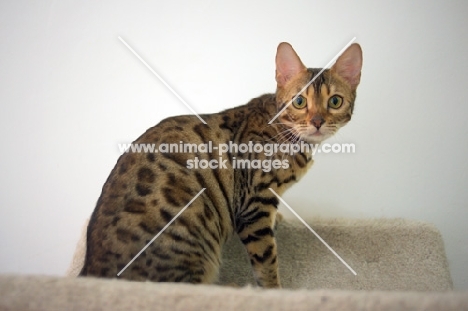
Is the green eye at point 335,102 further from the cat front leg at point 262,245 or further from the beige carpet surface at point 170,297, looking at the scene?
the beige carpet surface at point 170,297

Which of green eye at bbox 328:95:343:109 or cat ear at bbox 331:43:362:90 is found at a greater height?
cat ear at bbox 331:43:362:90

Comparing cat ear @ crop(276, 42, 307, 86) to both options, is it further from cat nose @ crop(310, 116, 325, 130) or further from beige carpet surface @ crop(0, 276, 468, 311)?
beige carpet surface @ crop(0, 276, 468, 311)

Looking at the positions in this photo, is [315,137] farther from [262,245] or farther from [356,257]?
[356,257]

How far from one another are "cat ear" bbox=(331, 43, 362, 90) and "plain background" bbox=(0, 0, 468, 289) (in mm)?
319

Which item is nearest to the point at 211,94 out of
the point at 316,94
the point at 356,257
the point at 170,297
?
the point at 316,94

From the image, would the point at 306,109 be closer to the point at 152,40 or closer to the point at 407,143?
the point at 407,143

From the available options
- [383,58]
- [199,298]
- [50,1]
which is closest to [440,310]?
[199,298]

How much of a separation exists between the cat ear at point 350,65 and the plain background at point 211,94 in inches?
12.6

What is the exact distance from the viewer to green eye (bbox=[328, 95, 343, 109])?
1369 mm

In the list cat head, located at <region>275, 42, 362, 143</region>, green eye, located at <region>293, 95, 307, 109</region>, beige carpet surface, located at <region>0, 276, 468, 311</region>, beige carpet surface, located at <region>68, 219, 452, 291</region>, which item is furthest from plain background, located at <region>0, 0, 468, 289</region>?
beige carpet surface, located at <region>0, 276, 468, 311</region>

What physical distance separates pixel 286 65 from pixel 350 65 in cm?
24

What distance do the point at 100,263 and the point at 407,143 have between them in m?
1.41

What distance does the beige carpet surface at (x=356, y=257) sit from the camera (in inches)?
56.7

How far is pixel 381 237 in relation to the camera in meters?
1.57
